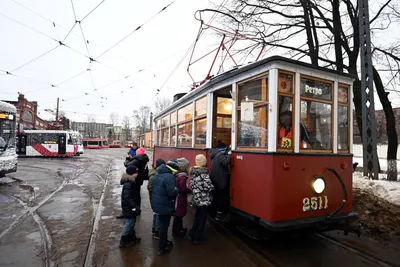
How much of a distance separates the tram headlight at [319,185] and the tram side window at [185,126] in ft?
10.8

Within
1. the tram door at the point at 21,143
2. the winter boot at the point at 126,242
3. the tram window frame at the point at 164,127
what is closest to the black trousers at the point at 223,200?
the winter boot at the point at 126,242

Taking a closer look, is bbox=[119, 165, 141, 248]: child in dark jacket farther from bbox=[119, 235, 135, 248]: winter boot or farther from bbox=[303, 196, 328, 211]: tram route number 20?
bbox=[303, 196, 328, 211]: tram route number 20

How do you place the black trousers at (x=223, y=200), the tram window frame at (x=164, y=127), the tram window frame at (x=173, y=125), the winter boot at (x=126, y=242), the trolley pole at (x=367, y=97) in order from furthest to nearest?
the tram window frame at (x=164, y=127), the tram window frame at (x=173, y=125), the trolley pole at (x=367, y=97), the black trousers at (x=223, y=200), the winter boot at (x=126, y=242)

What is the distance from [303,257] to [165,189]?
2384 millimetres

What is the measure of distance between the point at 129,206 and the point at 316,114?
11.5ft

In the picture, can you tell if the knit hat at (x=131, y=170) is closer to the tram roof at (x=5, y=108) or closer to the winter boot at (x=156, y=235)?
the winter boot at (x=156, y=235)

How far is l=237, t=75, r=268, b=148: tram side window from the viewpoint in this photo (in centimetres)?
415

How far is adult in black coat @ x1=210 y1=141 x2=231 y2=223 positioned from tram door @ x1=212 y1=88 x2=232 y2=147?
1007mm

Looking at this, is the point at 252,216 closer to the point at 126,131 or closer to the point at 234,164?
the point at 234,164

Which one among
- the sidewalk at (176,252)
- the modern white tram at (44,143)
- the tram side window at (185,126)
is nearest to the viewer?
the sidewalk at (176,252)

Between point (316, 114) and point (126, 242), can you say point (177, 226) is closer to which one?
point (126, 242)

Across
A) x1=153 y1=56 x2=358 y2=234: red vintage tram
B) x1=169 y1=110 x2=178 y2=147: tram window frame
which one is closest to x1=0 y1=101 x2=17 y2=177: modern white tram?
x1=169 y1=110 x2=178 y2=147: tram window frame

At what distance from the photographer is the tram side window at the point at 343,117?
4625mm

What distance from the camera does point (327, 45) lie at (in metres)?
12.4
